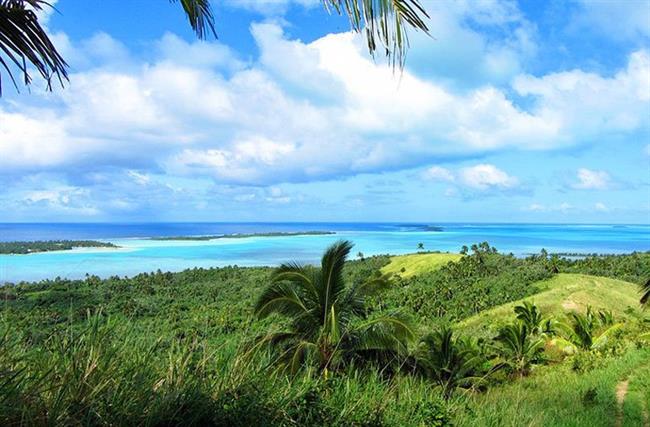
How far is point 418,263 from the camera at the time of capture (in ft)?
229

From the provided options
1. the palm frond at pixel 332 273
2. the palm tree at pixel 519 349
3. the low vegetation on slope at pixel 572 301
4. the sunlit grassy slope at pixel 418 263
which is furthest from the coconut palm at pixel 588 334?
the sunlit grassy slope at pixel 418 263

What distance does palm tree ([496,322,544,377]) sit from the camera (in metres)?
21.7

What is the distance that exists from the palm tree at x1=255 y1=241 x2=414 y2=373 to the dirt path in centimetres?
506

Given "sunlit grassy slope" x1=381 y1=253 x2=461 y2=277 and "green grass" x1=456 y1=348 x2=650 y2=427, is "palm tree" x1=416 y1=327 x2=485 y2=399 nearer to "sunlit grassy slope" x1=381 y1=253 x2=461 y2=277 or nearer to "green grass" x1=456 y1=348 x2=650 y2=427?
"green grass" x1=456 y1=348 x2=650 y2=427

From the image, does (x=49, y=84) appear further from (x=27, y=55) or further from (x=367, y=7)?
(x=367, y=7)

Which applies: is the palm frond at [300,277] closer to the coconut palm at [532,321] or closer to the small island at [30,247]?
the small island at [30,247]

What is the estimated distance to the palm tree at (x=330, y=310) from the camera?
47.8 ft

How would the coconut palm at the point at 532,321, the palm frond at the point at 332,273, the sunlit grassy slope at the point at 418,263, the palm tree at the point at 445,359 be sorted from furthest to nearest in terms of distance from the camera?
1. the sunlit grassy slope at the point at 418,263
2. the coconut palm at the point at 532,321
3. the palm tree at the point at 445,359
4. the palm frond at the point at 332,273

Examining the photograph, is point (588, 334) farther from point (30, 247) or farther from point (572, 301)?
point (30, 247)

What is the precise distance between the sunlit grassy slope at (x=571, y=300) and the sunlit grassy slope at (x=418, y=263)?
24.8 meters

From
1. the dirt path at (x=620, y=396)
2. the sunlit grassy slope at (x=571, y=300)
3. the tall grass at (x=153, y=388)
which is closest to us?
the tall grass at (x=153, y=388)

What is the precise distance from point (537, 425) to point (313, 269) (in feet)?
32.7

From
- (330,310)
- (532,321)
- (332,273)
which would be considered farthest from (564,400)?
(532,321)

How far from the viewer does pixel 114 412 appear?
3398mm
